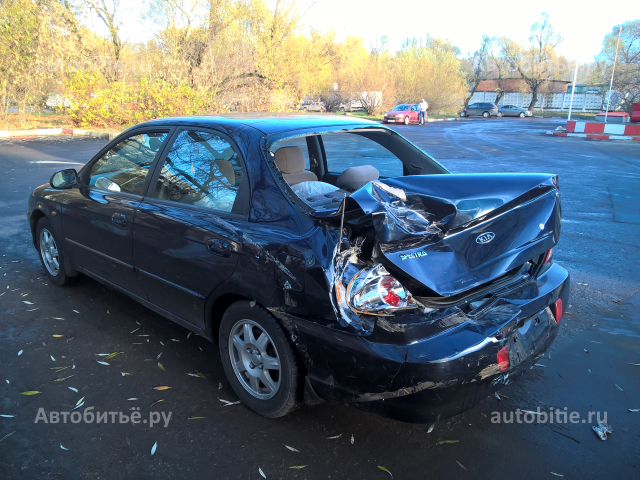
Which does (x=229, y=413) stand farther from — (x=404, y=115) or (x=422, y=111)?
(x=404, y=115)

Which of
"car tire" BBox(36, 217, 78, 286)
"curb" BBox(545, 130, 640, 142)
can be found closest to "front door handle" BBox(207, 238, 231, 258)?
"car tire" BBox(36, 217, 78, 286)

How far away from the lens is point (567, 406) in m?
2.91

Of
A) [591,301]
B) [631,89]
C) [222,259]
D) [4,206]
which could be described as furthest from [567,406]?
[631,89]

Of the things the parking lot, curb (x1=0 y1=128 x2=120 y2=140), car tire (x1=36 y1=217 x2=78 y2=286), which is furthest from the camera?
curb (x1=0 y1=128 x2=120 y2=140)

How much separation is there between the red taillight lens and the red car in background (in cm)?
3403

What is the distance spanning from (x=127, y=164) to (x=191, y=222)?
1.23 m

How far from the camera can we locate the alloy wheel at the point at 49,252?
4668 mm

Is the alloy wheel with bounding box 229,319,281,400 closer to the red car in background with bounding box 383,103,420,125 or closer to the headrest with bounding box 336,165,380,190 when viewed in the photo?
the headrest with bounding box 336,165,380,190

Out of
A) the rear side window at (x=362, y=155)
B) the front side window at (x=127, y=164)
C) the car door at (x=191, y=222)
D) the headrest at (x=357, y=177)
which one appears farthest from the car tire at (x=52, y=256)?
the headrest at (x=357, y=177)

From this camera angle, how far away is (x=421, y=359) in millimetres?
2143

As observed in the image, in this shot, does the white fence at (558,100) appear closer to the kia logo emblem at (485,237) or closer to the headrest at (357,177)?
the headrest at (357,177)

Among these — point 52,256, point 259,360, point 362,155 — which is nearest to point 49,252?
point 52,256

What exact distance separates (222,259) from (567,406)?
2.30 meters

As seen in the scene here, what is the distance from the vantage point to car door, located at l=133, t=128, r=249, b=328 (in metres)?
2.82
